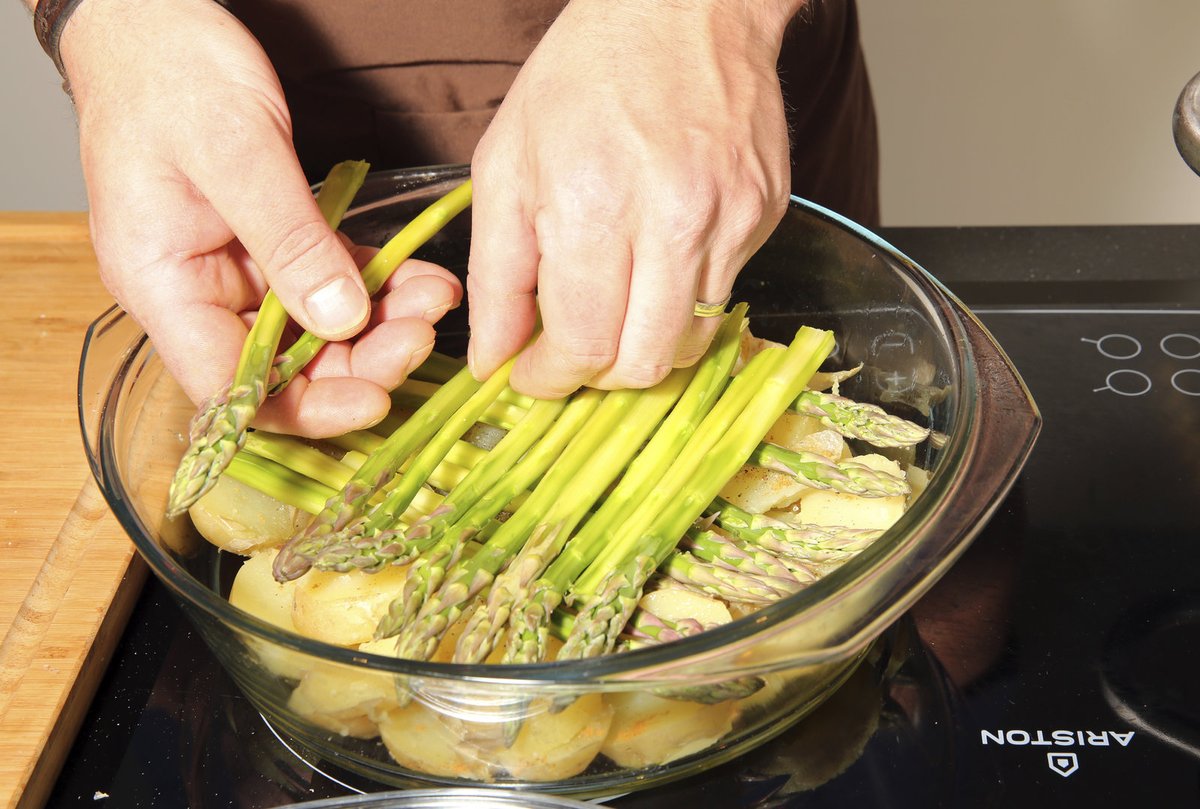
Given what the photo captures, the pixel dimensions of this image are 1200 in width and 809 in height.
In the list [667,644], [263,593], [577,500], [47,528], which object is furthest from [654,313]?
[47,528]

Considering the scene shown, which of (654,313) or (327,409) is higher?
(654,313)

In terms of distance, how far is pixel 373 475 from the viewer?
822 mm

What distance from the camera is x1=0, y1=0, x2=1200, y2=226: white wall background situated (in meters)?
2.76

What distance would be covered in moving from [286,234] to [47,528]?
426 mm

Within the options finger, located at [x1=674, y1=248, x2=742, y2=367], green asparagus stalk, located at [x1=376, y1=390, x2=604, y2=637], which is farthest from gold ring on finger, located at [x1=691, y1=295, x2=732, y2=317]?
green asparagus stalk, located at [x1=376, y1=390, x2=604, y2=637]

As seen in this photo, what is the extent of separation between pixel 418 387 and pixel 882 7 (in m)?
2.22

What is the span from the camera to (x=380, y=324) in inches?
37.0

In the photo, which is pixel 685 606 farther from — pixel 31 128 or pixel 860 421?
pixel 31 128

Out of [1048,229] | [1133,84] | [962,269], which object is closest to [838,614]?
[962,269]

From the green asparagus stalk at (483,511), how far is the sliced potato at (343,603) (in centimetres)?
3

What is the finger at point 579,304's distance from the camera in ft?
2.47

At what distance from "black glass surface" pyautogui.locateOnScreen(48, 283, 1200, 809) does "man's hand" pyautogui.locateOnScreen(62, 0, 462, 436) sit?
0.25 m

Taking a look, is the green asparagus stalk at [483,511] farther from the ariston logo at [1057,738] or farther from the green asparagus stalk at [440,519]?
the ariston logo at [1057,738]

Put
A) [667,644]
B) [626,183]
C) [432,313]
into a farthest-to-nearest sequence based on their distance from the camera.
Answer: [432,313] < [626,183] < [667,644]
